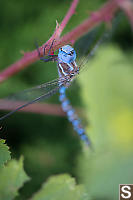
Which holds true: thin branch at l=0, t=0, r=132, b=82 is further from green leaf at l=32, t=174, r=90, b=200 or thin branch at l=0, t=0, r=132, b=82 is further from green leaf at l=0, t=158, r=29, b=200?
green leaf at l=32, t=174, r=90, b=200

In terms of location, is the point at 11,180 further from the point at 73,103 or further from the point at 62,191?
the point at 73,103

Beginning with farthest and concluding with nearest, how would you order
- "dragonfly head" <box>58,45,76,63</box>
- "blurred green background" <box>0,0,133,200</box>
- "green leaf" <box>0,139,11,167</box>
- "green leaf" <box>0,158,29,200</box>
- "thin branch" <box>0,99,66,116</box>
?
"thin branch" <box>0,99,66,116</box> → "blurred green background" <box>0,0,133,200</box> → "green leaf" <box>0,158,29,200</box> → "dragonfly head" <box>58,45,76,63</box> → "green leaf" <box>0,139,11,167</box>

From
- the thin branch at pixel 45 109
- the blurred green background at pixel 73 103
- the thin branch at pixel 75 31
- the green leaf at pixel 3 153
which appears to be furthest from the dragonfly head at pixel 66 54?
the thin branch at pixel 45 109

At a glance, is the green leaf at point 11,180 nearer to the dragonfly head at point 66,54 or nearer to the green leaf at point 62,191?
the green leaf at point 62,191

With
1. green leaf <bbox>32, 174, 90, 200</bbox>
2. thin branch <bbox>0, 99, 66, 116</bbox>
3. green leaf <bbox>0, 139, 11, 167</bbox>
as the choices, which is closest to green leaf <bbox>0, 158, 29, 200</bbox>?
green leaf <bbox>32, 174, 90, 200</bbox>

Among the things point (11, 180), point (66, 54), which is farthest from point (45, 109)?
point (66, 54)
